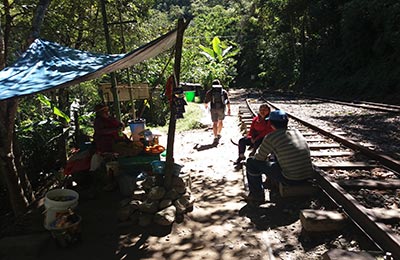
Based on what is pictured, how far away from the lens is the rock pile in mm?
4238

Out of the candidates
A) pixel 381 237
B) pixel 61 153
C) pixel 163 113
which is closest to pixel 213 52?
pixel 163 113

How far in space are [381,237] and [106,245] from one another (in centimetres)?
287

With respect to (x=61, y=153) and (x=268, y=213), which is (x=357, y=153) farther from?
A: (x=61, y=153)

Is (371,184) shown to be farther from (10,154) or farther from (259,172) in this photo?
(10,154)

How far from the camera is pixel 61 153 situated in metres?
7.16

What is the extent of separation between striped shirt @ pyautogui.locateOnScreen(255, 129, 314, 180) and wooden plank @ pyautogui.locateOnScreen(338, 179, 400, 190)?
0.51 m

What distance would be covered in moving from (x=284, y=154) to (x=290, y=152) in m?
0.08

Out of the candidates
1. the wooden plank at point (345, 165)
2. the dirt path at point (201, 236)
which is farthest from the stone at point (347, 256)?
the wooden plank at point (345, 165)

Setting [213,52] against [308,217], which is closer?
[308,217]

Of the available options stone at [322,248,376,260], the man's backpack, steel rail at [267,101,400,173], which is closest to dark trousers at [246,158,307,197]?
steel rail at [267,101,400,173]

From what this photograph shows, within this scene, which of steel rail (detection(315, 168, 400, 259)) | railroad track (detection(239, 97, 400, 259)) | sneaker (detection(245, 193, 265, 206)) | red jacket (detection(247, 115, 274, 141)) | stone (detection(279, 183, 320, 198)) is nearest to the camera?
steel rail (detection(315, 168, 400, 259))

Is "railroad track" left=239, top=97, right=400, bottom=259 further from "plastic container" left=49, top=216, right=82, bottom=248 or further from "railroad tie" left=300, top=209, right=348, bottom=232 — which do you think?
"plastic container" left=49, top=216, right=82, bottom=248

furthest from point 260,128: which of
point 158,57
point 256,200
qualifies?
point 158,57

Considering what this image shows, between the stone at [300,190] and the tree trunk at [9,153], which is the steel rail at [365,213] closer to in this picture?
the stone at [300,190]
